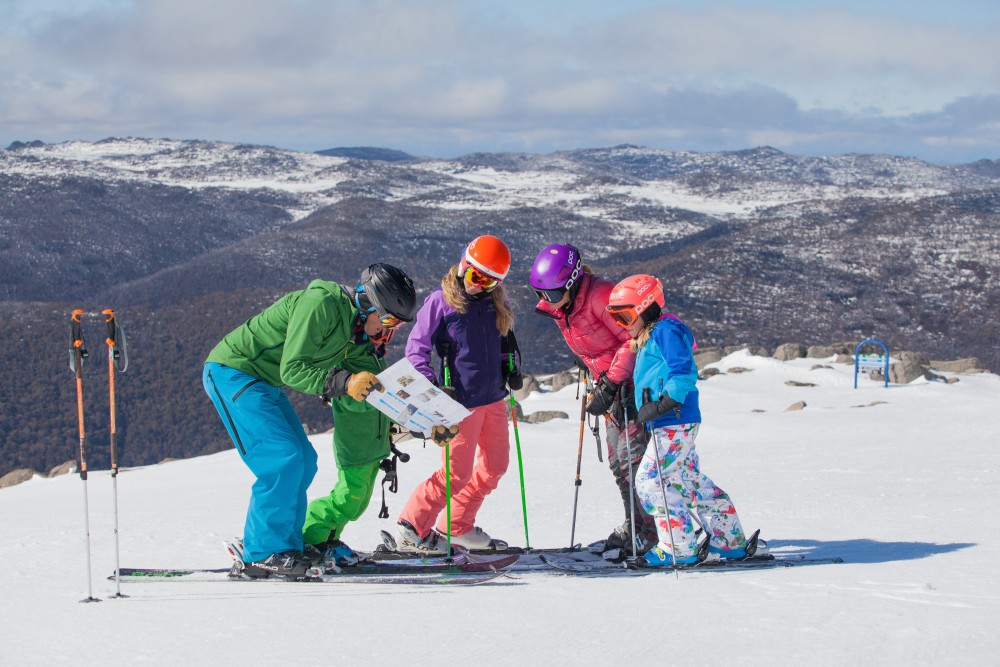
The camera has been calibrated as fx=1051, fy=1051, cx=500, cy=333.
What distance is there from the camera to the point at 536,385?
20.8 meters

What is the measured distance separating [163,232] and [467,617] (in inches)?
5985

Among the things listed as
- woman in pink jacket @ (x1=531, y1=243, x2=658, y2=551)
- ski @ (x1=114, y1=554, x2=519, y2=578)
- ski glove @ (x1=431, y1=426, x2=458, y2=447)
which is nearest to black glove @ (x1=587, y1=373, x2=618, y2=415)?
woman in pink jacket @ (x1=531, y1=243, x2=658, y2=551)

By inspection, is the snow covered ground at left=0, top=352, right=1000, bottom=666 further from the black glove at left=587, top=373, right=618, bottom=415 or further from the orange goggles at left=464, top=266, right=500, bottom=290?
the orange goggles at left=464, top=266, right=500, bottom=290

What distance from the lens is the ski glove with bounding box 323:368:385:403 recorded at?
4789 mm

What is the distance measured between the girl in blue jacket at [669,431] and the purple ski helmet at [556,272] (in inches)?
10.7

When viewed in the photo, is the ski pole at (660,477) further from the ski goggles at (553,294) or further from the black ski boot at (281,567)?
the black ski boot at (281,567)

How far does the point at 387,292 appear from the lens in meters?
4.93

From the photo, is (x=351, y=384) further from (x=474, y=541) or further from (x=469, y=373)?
(x=474, y=541)

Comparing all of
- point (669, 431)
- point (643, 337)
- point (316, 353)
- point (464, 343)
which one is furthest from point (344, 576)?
point (643, 337)

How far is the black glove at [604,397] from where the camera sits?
17.9 feet

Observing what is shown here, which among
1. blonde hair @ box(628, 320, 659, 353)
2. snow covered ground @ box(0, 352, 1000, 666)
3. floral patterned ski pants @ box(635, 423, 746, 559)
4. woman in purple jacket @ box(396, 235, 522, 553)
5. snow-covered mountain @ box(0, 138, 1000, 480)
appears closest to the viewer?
snow covered ground @ box(0, 352, 1000, 666)

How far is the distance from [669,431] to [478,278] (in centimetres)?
125

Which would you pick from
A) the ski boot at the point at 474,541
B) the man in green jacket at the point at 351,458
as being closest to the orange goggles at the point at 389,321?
the man in green jacket at the point at 351,458

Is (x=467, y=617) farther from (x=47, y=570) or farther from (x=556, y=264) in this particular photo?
(x=47, y=570)
